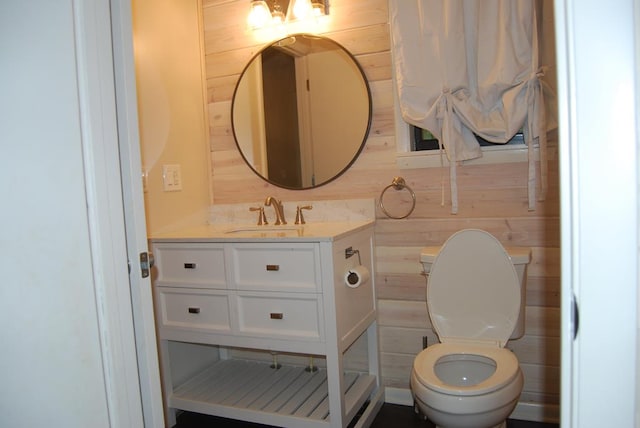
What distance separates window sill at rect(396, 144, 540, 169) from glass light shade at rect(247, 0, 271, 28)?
1.04 metres

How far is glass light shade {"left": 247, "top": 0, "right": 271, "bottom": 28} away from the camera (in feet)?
8.16

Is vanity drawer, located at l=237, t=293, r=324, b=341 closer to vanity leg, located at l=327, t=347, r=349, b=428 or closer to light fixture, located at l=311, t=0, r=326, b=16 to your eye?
vanity leg, located at l=327, t=347, r=349, b=428

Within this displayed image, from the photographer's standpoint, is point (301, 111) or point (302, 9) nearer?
point (302, 9)

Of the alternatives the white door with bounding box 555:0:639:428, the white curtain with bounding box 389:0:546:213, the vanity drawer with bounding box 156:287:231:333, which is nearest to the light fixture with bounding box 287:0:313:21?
the white curtain with bounding box 389:0:546:213

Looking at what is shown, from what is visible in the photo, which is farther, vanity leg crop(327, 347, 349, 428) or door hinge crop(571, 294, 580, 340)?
vanity leg crop(327, 347, 349, 428)

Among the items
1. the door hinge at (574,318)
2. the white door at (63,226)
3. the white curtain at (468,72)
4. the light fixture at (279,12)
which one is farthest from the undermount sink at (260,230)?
the door hinge at (574,318)

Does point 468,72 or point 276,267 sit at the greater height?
point 468,72

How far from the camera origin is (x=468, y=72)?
2.15m

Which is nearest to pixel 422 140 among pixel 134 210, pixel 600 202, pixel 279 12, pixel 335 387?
pixel 279 12

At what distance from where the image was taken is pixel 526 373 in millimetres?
2203

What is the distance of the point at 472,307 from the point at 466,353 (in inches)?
8.0

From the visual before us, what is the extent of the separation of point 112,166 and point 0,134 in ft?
0.95

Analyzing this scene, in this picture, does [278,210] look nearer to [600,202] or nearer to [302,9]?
[302,9]

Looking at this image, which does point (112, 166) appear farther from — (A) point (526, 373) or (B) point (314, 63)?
(A) point (526, 373)
